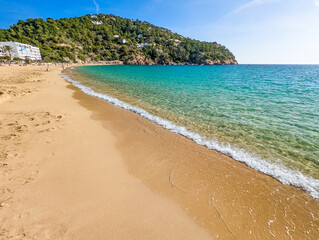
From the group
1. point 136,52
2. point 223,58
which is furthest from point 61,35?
point 223,58

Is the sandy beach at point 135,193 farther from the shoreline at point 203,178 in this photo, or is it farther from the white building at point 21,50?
the white building at point 21,50

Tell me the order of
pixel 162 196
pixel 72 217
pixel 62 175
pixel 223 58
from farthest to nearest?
pixel 223 58
pixel 62 175
pixel 162 196
pixel 72 217

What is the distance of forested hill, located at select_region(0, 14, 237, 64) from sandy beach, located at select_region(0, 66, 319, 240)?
108 metres

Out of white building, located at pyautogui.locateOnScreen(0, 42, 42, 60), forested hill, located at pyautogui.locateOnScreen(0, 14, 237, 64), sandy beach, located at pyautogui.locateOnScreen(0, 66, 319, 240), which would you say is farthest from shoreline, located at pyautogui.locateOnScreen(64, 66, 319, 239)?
forested hill, located at pyautogui.locateOnScreen(0, 14, 237, 64)

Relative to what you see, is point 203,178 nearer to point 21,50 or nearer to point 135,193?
point 135,193

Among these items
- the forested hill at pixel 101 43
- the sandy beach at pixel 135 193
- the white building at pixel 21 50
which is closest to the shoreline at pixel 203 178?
the sandy beach at pixel 135 193

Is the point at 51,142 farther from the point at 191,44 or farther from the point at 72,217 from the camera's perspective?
the point at 191,44

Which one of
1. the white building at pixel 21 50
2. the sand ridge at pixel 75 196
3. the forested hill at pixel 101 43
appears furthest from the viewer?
the forested hill at pixel 101 43

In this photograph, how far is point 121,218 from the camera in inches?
121

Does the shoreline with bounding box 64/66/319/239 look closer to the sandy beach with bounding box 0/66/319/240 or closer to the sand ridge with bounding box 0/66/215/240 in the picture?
the sandy beach with bounding box 0/66/319/240

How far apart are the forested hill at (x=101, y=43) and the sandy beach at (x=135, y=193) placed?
356ft

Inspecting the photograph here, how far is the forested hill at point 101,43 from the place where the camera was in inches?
3947

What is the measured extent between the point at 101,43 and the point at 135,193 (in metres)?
174

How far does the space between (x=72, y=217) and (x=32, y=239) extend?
2.10 feet
